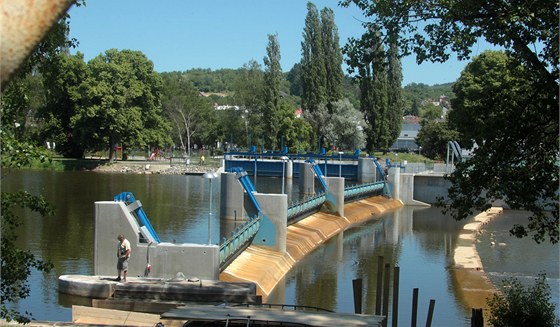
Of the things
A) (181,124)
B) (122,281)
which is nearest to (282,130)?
(181,124)

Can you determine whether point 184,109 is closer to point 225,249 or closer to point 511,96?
point 225,249

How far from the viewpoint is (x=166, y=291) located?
2019 cm

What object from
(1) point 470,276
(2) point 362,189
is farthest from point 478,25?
(2) point 362,189

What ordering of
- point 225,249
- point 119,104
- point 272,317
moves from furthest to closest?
point 119,104 → point 225,249 → point 272,317

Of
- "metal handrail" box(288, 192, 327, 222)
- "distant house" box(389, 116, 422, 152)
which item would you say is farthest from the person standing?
"distant house" box(389, 116, 422, 152)

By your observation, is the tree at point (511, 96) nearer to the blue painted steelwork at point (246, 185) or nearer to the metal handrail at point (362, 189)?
the blue painted steelwork at point (246, 185)

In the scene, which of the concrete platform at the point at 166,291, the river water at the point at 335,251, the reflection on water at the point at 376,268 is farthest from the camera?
the reflection on water at the point at 376,268

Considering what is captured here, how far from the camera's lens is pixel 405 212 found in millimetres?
57562

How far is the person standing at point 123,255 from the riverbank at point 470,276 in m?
10.5

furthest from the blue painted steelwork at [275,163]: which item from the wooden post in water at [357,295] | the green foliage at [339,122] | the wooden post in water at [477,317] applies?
the wooden post in water at [477,317]

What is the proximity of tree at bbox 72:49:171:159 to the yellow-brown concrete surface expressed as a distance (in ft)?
110

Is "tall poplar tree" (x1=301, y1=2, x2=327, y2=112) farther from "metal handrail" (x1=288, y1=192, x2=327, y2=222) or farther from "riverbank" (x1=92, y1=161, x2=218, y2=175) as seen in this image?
"metal handrail" (x1=288, y1=192, x2=327, y2=222)

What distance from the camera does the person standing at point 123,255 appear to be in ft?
66.6

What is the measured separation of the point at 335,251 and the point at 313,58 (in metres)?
50.9
